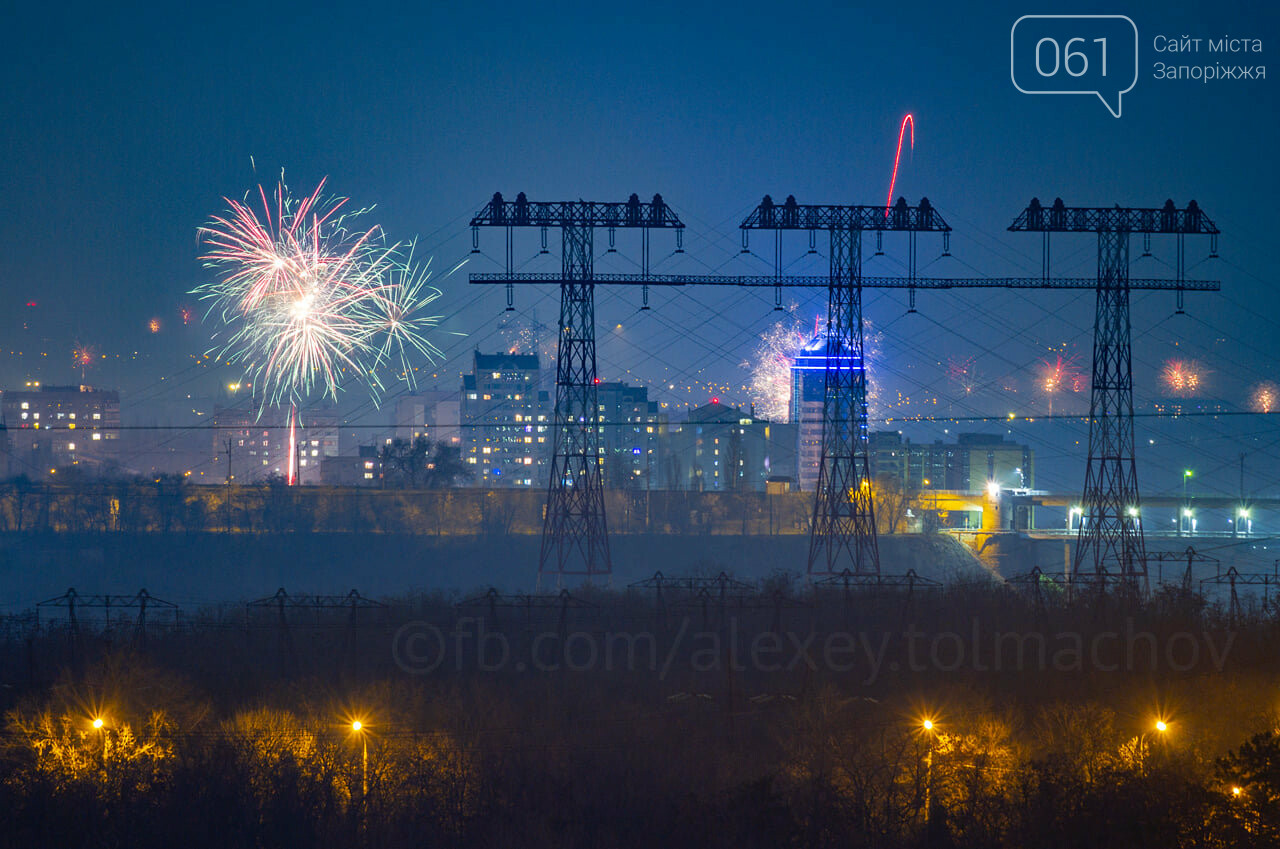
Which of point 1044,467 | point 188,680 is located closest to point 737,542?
point 188,680

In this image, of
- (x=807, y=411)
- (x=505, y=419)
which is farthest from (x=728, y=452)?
(x=505, y=419)

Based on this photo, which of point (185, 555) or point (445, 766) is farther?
point (185, 555)

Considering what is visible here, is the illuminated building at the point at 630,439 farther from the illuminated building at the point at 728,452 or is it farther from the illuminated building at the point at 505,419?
the illuminated building at the point at 505,419

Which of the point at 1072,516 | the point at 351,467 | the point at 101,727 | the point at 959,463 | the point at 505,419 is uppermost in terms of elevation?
the point at 505,419


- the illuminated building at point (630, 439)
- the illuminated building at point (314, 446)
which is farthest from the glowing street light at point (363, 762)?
the illuminated building at point (314, 446)

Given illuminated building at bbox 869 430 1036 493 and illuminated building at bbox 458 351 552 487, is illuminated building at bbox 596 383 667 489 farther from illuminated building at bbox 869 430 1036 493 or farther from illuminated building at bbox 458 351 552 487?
illuminated building at bbox 869 430 1036 493

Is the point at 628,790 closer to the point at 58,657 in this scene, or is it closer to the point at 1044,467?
the point at 58,657

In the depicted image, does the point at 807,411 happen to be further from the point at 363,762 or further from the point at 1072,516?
the point at 363,762
